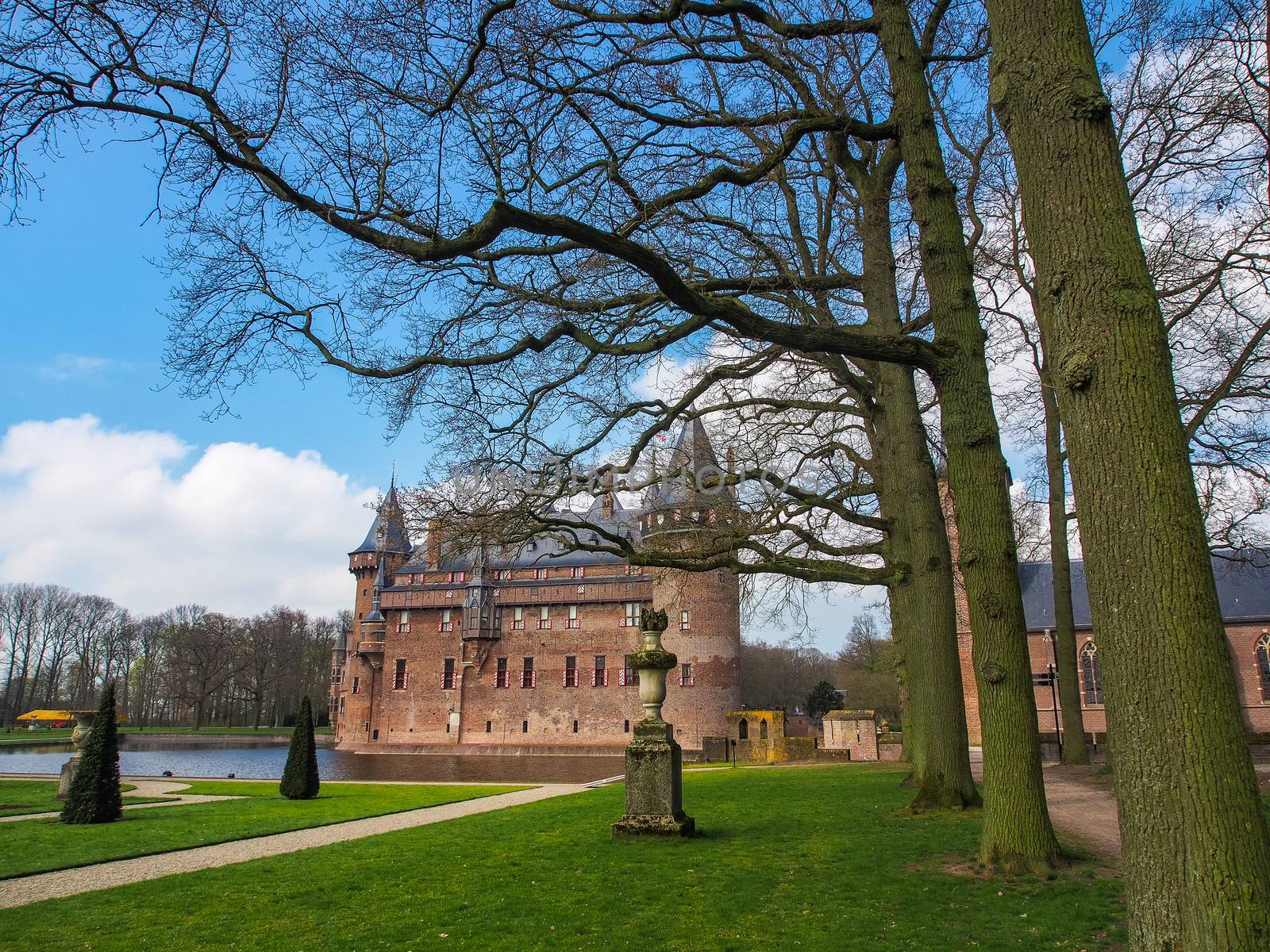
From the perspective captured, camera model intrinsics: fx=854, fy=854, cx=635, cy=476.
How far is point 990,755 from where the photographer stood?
19.5 ft

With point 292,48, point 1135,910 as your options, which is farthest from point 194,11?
point 1135,910

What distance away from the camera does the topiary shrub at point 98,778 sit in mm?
11289

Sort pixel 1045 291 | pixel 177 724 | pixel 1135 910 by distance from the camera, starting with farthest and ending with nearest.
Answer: pixel 177 724 < pixel 1045 291 < pixel 1135 910

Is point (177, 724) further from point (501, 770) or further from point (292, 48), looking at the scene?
point (292, 48)

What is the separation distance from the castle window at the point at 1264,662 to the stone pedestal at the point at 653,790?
106 ft

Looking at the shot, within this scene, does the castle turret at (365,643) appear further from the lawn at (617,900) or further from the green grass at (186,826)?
the lawn at (617,900)

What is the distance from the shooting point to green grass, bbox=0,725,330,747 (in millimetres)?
46531

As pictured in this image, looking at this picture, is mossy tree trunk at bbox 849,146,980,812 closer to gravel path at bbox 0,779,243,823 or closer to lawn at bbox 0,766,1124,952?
lawn at bbox 0,766,1124,952

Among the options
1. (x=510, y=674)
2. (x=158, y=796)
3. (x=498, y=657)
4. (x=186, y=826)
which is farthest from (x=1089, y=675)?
(x=186, y=826)

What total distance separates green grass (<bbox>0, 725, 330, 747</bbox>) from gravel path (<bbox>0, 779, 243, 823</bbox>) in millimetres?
32903

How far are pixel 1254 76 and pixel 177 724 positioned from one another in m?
84.2

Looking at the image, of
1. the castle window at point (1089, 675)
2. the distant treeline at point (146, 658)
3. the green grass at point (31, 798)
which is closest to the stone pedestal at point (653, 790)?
the green grass at point (31, 798)

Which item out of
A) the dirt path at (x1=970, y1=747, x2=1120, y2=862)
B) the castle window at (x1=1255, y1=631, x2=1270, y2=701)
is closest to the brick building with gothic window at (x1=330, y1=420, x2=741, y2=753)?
the castle window at (x1=1255, y1=631, x2=1270, y2=701)

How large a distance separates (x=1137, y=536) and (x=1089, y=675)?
35.1 m
